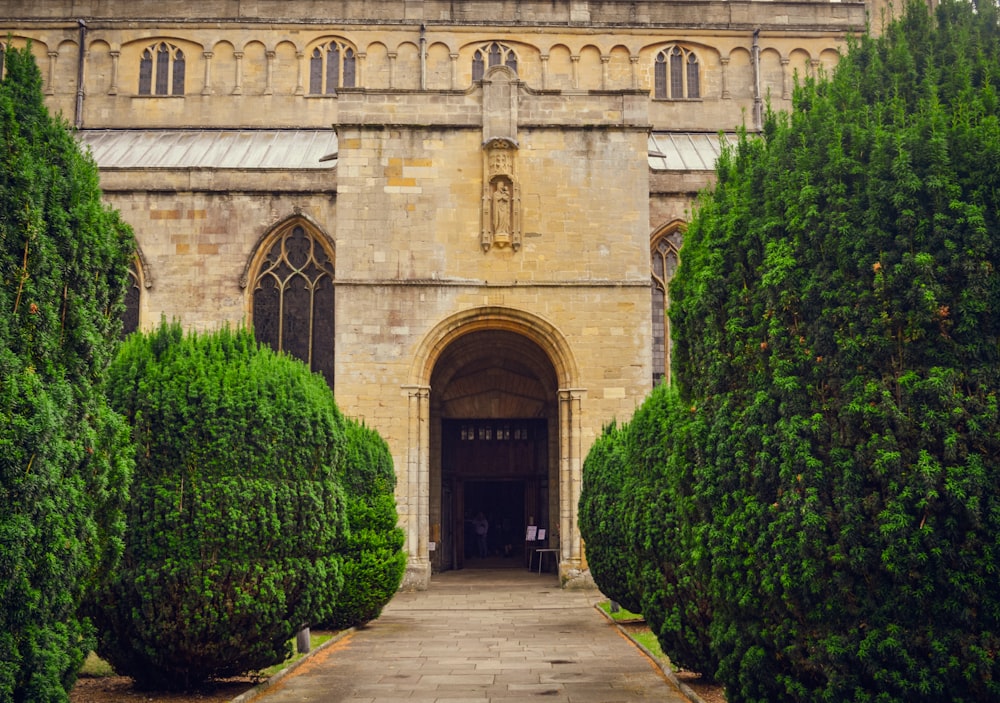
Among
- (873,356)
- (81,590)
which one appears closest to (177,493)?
(81,590)

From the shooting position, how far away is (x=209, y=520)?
10.7 m

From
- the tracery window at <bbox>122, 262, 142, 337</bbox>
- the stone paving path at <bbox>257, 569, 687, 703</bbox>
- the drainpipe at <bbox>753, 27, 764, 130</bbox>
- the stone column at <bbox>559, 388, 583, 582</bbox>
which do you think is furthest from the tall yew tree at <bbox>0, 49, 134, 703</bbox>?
the drainpipe at <bbox>753, 27, 764, 130</bbox>

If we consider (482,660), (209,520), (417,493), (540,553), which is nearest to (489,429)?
(540,553)

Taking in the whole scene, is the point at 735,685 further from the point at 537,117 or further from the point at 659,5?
the point at 659,5

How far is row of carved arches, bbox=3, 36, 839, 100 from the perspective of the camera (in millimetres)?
33156

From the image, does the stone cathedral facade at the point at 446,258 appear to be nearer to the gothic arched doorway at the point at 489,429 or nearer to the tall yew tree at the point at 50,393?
the gothic arched doorway at the point at 489,429

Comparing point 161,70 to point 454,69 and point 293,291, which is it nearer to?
point 454,69

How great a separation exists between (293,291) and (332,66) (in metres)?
10.7

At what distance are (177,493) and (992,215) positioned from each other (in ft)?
25.8

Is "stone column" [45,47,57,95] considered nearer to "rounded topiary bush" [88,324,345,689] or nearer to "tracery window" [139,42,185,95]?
"tracery window" [139,42,185,95]

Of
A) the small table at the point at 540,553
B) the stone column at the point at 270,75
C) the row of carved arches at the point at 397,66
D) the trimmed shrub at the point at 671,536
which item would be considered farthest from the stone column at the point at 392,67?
the trimmed shrub at the point at 671,536

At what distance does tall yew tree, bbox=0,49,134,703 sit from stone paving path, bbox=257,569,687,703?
409 centimetres

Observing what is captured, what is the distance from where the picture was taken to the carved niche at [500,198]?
78.6 feet

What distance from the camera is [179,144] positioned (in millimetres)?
31031
